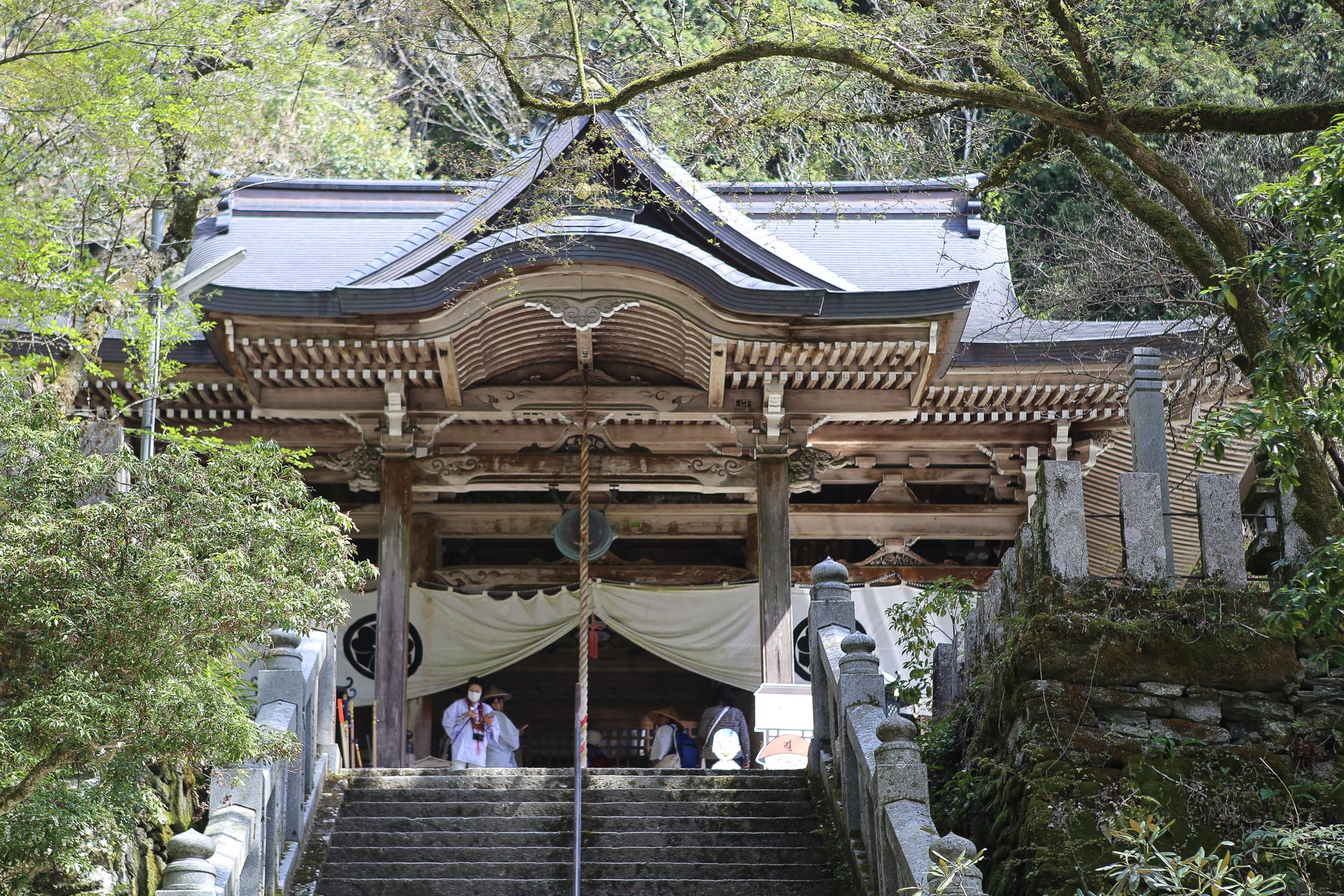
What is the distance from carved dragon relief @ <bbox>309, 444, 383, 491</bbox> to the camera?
38.3 feet

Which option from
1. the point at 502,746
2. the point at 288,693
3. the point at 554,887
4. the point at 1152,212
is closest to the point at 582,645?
the point at 502,746

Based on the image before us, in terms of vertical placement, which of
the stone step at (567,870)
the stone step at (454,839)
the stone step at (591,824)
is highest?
the stone step at (591,824)

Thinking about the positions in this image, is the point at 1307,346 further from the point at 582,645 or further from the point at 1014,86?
the point at 582,645

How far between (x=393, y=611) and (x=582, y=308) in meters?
2.88

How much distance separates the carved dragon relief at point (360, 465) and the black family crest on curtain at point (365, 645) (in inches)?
67.1

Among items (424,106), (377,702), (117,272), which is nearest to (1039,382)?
(377,702)

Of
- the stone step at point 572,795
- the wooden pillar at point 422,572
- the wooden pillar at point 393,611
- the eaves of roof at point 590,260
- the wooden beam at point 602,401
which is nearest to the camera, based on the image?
the stone step at point 572,795

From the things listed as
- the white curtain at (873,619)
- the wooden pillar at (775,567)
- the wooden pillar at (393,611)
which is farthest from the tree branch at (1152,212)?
the wooden pillar at (393,611)

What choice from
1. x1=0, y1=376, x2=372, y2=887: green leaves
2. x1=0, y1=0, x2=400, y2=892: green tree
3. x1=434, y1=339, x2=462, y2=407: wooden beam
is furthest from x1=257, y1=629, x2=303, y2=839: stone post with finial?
x1=434, y1=339, x2=462, y2=407: wooden beam

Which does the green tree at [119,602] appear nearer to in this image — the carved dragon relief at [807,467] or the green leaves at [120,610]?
the green leaves at [120,610]

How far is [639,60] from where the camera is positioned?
32.6ft

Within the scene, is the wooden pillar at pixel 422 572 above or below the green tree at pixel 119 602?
Answer: above

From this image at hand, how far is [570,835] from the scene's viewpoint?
729 cm

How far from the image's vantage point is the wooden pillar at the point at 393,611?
10.7 metres
